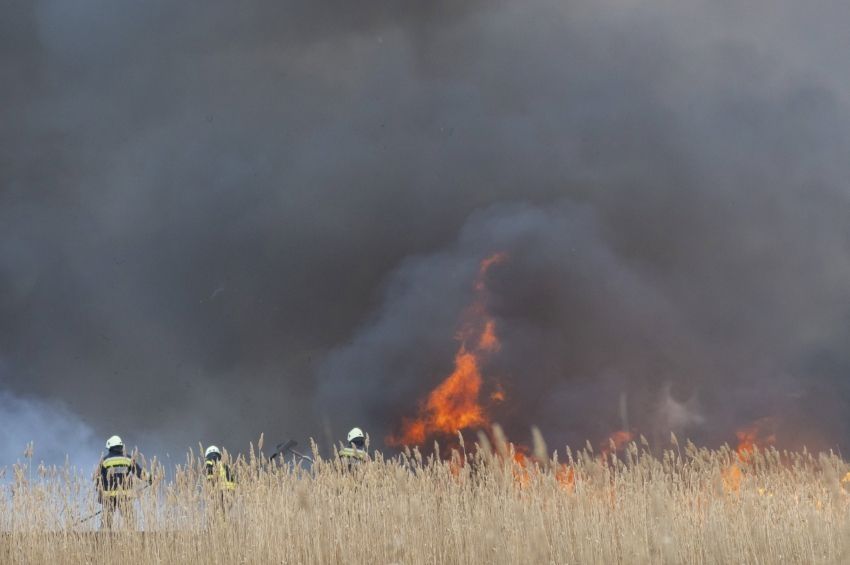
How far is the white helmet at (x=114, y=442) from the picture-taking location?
41.5 feet

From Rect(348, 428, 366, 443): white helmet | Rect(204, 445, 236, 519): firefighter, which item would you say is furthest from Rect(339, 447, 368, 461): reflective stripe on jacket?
Rect(204, 445, 236, 519): firefighter

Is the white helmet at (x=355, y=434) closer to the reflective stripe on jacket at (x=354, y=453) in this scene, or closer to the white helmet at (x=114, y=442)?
the reflective stripe on jacket at (x=354, y=453)

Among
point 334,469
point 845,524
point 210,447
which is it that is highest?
point 210,447

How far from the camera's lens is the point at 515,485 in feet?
30.5

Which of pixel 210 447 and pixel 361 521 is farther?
pixel 210 447

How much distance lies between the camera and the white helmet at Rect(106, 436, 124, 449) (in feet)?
41.5

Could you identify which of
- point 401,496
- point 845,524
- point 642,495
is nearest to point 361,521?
point 401,496

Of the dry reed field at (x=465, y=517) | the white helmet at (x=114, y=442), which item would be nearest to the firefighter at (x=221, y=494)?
the dry reed field at (x=465, y=517)

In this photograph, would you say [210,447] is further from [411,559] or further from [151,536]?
[411,559]

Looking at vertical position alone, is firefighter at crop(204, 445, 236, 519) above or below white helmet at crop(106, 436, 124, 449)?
below

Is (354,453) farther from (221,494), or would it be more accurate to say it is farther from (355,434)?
(221,494)

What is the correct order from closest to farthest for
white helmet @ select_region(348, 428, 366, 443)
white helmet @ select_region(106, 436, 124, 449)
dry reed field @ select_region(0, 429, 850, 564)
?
1. dry reed field @ select_region(0, 429, 850, 564)
2. white helmet @ select_region(106, 436, 124, 449)
3. white helmet @ select_region(348, 428, 366, 443)

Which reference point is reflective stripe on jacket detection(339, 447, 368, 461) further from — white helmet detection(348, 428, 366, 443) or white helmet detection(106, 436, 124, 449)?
white helmet detection(106, 436, 124, 449)

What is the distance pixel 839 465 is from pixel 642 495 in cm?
203
